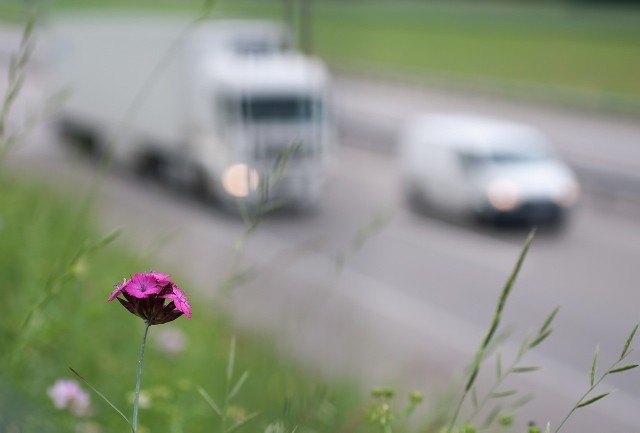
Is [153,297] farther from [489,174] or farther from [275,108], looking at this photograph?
[275,108]

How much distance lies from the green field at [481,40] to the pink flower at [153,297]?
27.5m

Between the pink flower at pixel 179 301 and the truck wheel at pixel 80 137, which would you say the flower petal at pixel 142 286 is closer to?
the pink flower at pixel 179 301

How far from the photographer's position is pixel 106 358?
3.35 m

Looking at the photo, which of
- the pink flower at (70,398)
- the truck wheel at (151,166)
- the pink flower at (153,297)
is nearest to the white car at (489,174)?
the truck wheel at (151,166)

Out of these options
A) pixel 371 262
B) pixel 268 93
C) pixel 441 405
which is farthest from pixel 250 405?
pixel 268 93

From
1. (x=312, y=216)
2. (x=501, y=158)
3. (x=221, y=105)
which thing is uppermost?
(x=221, y=105)

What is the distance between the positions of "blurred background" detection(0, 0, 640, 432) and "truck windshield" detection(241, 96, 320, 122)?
0.03 meters

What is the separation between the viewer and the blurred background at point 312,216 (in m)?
2.91

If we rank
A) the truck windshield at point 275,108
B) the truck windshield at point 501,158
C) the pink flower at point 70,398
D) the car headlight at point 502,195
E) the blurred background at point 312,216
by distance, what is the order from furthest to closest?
the truck windshield at point 275,108
the truck windshield at point 501,158
the car headlight at point 502,195
the blurred background at point 312,216
the pink flower at point 70,398

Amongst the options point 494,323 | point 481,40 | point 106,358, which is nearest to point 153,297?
point 494,323

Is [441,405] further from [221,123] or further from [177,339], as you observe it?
[221,123]

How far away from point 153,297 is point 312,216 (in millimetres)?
15883

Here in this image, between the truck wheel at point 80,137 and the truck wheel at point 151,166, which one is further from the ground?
the truck wheel at point 151,166

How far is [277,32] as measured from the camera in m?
18.1
